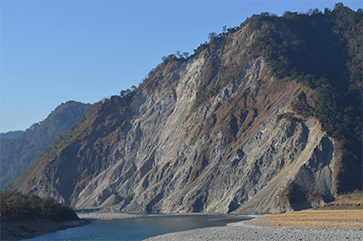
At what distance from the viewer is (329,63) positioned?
384 ft

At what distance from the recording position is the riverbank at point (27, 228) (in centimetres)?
4855

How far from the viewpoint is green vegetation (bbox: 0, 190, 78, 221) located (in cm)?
5365

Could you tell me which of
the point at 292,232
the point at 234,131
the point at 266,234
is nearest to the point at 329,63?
the point at 234,131

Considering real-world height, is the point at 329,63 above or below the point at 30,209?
above

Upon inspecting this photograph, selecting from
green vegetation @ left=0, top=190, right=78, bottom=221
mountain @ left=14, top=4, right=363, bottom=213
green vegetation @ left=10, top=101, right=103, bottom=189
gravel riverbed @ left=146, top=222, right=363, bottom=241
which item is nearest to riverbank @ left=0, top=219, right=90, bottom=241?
green vegetation @ left=0, top=190, right=78, bottom=221

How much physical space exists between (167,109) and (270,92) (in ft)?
131

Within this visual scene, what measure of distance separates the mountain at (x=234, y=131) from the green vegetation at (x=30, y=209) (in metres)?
28.2

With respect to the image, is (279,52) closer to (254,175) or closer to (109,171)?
(254,175)

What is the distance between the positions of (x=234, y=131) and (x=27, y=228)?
5977cm

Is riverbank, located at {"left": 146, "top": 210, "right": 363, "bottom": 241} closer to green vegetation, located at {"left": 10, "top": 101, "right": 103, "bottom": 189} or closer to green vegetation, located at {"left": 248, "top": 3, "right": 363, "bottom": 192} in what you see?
green vegetation, located at {"left": 248, "top": 3, "right": 363, "bottom": 192}

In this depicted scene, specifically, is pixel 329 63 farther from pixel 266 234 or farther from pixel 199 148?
pixel 266 234

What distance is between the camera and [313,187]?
7294cm

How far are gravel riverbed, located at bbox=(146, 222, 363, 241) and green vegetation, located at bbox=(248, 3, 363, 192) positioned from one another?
1346 inches

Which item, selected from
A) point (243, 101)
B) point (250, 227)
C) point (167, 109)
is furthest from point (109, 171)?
point (250, 227)
